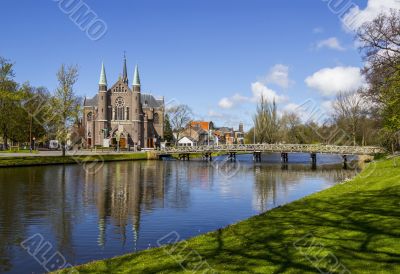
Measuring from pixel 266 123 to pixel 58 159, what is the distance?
187ft

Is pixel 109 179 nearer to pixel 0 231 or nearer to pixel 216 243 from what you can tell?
pixel 0 231

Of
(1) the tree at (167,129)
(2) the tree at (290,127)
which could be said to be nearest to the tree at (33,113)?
(1) the tree at (167,129)

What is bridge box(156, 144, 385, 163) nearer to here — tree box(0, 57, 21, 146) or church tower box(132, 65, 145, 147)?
church tower box(132, 65, 145, 147)

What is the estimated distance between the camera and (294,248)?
10.5 metres

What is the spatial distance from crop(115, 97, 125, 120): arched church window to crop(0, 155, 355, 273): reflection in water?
56540mm

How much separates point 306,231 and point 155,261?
4.61 meters

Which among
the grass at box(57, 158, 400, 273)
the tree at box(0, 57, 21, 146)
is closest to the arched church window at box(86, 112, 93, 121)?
the tree at box(0, 57, 21, 146)

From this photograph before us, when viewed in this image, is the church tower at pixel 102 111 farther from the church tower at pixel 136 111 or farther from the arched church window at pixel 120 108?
the church tower at pixel 136 111

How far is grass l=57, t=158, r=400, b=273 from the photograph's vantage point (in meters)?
8.92

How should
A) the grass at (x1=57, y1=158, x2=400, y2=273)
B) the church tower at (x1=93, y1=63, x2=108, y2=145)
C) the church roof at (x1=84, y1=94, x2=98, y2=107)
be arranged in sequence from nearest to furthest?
the grass at (x1=57, y1=158, x2=400, y2=273), the church tower at (x1=93, y1=63, x2=108, y2=145), the church roof at (x1=84, y1=94, x2=98, y2=107)

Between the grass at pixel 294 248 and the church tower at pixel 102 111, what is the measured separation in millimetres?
80304

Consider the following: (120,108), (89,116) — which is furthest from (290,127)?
(89,116)

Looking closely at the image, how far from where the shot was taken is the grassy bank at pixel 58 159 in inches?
1898

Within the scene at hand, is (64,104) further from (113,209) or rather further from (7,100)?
(113,209)
